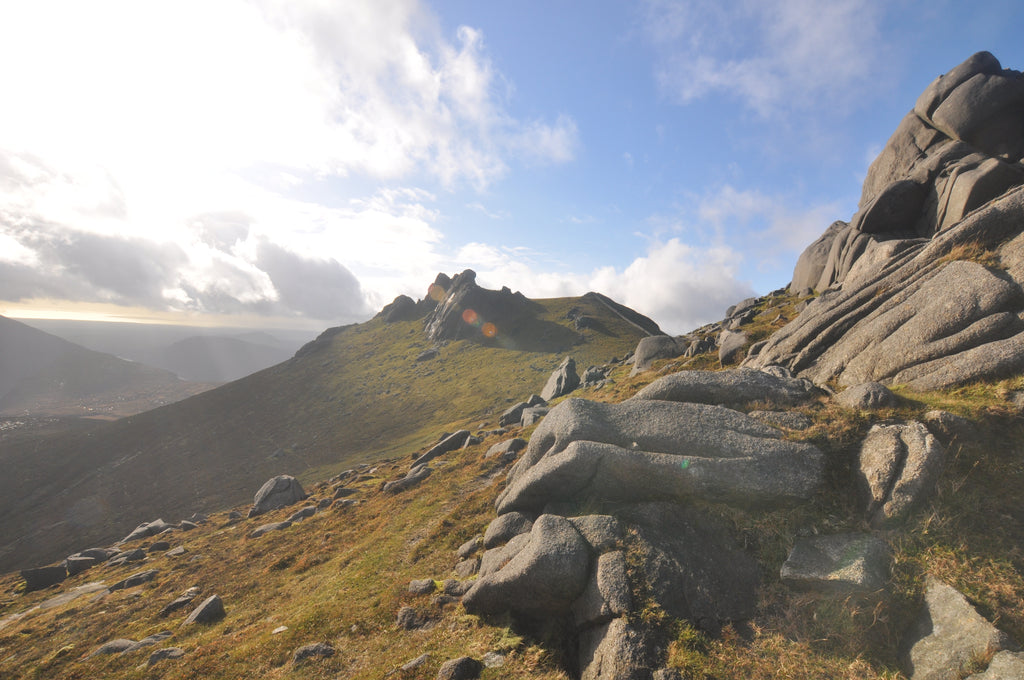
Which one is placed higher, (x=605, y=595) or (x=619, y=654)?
(x=605, y=595)

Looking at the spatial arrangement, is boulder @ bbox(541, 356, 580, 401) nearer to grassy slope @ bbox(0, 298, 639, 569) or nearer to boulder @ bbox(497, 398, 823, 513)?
grassy slope @ bbox(0, 298, 639, 569)

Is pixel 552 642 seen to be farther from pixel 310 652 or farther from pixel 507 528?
pixel 310 652

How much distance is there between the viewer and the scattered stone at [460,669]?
11138mm

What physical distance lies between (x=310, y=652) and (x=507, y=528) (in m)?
8.71

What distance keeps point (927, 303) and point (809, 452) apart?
39.9 ft

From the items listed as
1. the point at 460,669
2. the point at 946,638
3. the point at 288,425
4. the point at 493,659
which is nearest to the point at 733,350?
the point at 946,638

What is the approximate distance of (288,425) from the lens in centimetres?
11881

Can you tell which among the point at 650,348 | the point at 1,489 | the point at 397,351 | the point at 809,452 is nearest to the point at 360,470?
the point at 650,348

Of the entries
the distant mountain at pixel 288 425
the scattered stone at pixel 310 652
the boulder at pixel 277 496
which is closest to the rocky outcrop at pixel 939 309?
the scattered stone at pixel 310 652

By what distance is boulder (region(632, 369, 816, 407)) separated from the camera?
704 inches

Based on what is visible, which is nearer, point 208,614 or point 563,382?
point 208,614

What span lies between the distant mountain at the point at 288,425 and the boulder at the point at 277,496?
24313 millimetres

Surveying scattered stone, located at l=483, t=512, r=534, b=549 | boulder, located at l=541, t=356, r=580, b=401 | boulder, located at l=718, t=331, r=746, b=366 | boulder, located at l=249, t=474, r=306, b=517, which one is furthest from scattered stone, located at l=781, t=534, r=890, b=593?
boulder, located at l=249, t=474, r=306, b=517

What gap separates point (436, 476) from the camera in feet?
120
